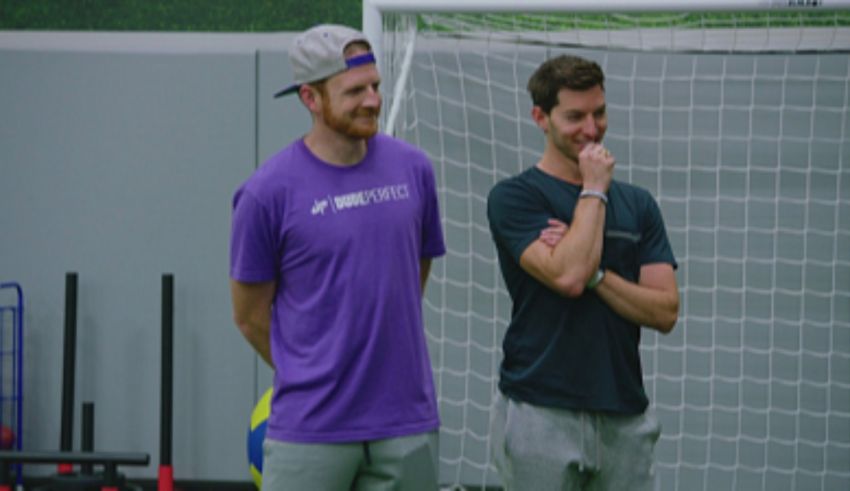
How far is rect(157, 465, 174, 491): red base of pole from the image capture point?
15.0ft

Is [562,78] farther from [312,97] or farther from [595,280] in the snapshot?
[312,97]

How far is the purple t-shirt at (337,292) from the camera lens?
6.92 feet


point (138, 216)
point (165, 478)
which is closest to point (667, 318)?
point (165, 478)

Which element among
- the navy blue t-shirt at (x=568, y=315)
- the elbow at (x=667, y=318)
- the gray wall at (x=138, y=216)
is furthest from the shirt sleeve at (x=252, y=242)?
the gray wall at (x=138, y=216)

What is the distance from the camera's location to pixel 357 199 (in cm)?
215

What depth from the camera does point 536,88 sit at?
2.45 metres

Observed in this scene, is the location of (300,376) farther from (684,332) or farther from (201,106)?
(201,106)

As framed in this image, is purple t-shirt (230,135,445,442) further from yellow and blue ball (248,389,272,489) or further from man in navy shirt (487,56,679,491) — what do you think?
yellow and blue ball (248,389,272,489)

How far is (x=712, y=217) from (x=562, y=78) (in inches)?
87.1

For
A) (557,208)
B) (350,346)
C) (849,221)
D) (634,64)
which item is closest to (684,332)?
(849,221)

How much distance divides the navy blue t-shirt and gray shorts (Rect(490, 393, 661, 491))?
0.10 ft

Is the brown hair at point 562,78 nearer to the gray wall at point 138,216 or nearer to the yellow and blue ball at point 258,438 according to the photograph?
the yellow and blue ball at point 258,438

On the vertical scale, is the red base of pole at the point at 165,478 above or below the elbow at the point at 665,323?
below

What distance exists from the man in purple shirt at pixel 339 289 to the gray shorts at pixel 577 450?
21 cm
